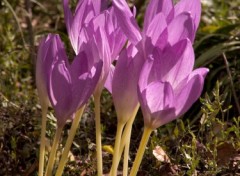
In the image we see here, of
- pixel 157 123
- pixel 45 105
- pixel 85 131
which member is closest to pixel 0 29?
pixel 85 131

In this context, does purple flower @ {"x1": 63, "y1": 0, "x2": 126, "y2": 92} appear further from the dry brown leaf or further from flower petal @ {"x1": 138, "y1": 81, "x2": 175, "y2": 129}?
the dry brown leaf

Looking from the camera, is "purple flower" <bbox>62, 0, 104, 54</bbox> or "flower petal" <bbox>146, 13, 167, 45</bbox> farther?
"purple flower" <bbox>62, 0, 104, 54</bbox>

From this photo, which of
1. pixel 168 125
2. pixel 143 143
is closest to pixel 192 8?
pixel 143 143

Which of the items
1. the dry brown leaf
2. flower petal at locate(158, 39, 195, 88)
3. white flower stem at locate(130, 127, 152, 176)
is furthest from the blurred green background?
flower petal at locate(158, 39, 195, 88)

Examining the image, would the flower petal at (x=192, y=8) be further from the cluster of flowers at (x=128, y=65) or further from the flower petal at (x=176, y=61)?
the flower petal at (x=176, y=61)

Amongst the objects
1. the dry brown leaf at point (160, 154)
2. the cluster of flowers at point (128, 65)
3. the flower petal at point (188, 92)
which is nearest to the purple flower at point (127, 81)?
the cluster of flowers at point (128, 65)

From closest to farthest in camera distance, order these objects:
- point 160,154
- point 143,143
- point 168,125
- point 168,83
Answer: point 168,83 < point 143,143 < point 160,154 < point 168,125

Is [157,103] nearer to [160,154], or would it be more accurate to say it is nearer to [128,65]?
[128,65]

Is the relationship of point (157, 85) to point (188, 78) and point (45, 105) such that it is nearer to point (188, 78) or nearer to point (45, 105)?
point (188, 78)
